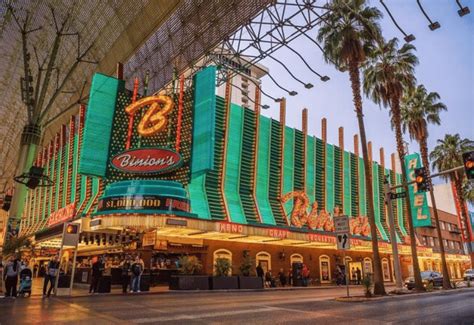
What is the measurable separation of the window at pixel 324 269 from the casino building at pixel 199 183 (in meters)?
0.14

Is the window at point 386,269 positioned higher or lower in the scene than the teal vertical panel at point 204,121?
lower

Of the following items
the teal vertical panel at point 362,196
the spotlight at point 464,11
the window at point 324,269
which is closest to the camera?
the spotlight at point 464,11

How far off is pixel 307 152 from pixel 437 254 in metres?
29.0

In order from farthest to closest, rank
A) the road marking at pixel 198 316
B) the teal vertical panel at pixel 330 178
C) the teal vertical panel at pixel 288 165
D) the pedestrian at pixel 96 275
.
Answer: the teal vertical panel at pixel 330 178 → the teal vertical panel at pixel 288 165 → the pedestrian at pixel 96 275 → the road marking at pixel 198 316

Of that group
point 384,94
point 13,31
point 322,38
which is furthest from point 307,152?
point 13,31

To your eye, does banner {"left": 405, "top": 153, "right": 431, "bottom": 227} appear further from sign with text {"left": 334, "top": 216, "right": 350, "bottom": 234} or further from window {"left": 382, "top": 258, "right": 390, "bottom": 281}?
sign with text {"left": 334, "top": 216, "right": 350, "bottom": 234}

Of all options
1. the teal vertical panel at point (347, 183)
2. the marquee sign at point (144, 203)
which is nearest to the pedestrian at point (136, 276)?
the marquee sign at point (144, 203)

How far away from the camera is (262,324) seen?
9.13m

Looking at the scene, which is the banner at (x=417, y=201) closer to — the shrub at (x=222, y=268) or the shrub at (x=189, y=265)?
the shrub at (x=222, y=268)

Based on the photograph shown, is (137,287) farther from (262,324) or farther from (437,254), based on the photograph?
(437,254)

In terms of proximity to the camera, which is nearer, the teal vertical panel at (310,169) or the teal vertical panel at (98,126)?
the teal vertical panel at (98,126)

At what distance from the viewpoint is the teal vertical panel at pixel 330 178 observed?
3762 centimetres

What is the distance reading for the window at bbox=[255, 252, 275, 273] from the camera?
32.2 m

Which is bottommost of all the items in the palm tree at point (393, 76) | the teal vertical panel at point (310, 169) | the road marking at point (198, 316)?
the road marking at point (198, 316)
